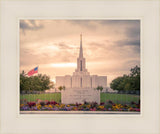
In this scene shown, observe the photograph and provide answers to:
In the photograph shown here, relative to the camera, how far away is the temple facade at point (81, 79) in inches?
182

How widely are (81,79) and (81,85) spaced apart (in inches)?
4.8

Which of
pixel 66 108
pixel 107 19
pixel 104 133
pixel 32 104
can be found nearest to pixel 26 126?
pixel 32 104

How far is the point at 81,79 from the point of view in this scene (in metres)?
4.68

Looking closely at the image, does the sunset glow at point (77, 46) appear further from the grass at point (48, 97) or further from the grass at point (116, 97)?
the grass at point (48, 97)

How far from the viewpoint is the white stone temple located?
4652 mm

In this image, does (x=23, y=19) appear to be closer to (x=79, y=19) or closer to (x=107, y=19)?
(x=79, y=19)

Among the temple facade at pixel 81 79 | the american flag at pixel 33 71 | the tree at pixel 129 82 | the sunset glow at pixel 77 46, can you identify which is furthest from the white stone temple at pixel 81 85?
the american flag at pixel 33 71

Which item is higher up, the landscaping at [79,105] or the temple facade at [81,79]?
the temple facade at [81,79]

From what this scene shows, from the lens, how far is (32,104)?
15.3 ft

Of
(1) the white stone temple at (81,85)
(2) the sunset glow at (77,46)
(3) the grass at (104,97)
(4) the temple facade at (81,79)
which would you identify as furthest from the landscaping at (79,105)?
(2) the sunset glow at (77,46)

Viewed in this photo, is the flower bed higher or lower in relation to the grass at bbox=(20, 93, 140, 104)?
lower

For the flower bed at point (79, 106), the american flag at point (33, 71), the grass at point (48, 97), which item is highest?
the american flag at point (33, 71)

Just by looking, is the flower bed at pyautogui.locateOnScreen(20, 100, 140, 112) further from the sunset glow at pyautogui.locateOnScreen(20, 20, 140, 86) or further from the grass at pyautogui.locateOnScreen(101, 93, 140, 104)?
the sunset glow at pyautogui.locateOnScreen(20, 20, 140, 86)

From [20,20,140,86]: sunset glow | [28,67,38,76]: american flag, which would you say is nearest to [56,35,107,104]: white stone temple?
[20,20,140,86]: sunset glow
